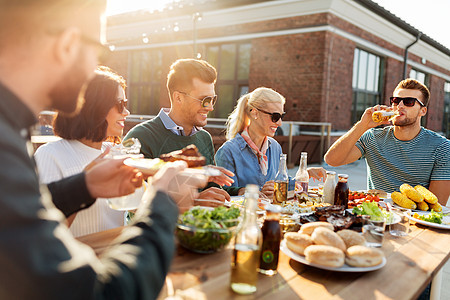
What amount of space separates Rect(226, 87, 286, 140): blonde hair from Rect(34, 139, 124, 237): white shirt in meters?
1.67

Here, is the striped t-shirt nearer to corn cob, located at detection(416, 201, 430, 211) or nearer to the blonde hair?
corn cob, located at detection(416, 201, 430, 211)

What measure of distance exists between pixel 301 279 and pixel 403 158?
92.0 inches

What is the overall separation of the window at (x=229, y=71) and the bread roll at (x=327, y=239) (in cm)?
1179

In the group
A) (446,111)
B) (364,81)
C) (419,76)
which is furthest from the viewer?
(446,111)

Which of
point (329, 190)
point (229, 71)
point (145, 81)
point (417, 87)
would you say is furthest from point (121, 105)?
point (145, 81)

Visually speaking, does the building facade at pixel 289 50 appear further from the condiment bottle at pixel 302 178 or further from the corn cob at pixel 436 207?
the corn cob at pixel 436 207

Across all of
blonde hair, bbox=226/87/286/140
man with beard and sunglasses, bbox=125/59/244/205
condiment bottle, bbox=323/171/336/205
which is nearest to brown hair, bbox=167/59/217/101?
man with beard and sunglasses, bbox=125/59/244/205

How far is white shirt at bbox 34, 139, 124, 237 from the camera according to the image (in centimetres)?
190

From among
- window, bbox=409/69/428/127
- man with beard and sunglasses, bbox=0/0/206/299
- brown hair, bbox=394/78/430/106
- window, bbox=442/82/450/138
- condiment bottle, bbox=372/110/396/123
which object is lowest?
man with beard and sunglasses, bbox=0/0/206/299

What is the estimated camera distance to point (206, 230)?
1.38m

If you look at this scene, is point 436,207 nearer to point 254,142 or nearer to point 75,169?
point 254,142

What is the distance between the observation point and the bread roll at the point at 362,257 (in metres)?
1.32

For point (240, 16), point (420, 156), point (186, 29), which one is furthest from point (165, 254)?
point (186, 29)

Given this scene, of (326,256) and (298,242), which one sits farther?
(298,242)
